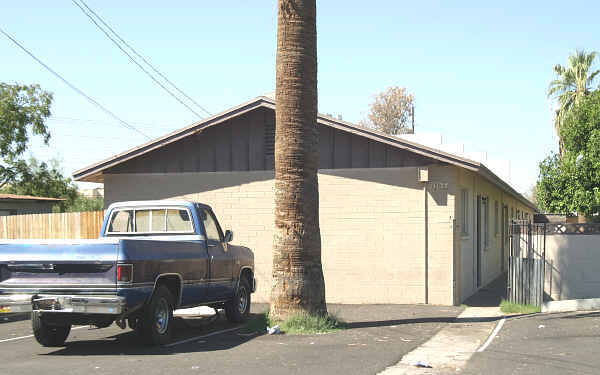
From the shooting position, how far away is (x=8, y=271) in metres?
9.30

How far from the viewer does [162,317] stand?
385 inches

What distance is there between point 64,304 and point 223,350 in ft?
6.91

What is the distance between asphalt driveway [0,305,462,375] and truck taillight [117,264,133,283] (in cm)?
97

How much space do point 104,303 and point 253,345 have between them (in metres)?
2.11

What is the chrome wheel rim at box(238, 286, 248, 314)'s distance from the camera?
41.0 ft

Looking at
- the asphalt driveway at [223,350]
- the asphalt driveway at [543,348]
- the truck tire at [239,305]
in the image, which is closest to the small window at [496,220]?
the asphalt driveway at [543,348]

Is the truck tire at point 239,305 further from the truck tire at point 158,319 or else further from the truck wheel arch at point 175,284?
the truck tire at point 158,319

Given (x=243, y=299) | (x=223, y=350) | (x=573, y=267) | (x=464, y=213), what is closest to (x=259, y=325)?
(x=243, y=299)

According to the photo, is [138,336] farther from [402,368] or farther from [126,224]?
[402,368]

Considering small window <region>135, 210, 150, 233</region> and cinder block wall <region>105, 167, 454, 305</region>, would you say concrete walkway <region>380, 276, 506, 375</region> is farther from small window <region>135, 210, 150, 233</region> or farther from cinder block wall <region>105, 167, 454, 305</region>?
small window <region>135, 210, 150, 233</region>

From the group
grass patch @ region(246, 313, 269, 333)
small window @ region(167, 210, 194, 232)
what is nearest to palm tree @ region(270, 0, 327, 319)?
grass patch @ region(246, 313, 269, 333)

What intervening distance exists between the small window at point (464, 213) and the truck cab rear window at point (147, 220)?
22.9ft

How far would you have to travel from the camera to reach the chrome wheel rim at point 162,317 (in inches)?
380

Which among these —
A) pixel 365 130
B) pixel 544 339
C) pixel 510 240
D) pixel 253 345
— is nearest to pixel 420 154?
pixel 365 130
